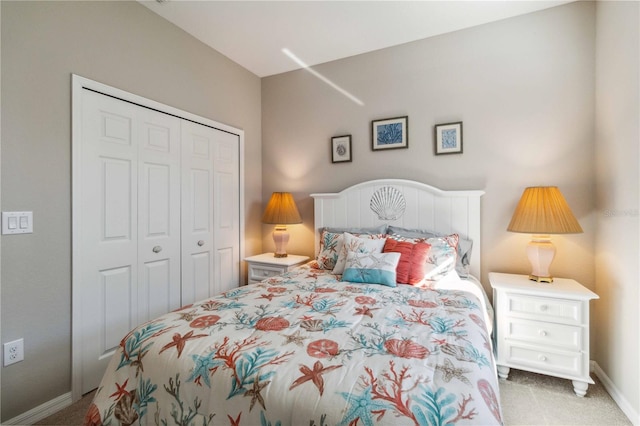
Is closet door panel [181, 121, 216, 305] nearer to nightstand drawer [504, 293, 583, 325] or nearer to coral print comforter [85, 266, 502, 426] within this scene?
coral print comforter [85, 266, 502, 426]

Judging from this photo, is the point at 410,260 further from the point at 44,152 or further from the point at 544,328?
the point at 44,152

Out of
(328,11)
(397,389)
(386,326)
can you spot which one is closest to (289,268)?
(386,326)

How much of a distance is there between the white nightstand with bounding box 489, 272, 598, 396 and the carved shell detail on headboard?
3.11 feet

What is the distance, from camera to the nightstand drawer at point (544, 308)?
6.02 feet

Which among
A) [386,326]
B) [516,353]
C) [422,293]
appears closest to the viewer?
[386,326]

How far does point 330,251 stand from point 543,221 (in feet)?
5.08

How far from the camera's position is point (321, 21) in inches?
95.1

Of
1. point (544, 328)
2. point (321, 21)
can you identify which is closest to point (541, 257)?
point (544, 328)

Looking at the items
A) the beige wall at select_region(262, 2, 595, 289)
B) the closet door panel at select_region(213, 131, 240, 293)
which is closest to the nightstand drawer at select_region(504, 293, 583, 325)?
the beige wall at select_region(262, 2, 595, 289)

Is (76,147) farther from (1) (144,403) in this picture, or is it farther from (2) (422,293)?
(2) (422,293)

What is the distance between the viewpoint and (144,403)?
1095 mm

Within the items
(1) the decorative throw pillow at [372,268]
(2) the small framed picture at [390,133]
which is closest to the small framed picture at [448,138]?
(2) the small framed picture at [390,133]

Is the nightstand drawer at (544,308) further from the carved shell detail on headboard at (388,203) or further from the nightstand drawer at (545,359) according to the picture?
the carved shell detail on headboard at (388,203)

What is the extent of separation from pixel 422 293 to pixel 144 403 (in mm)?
1461
